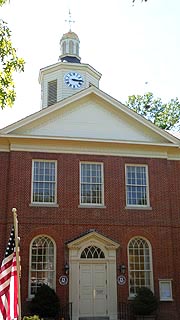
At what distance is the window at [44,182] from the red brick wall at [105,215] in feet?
0.80

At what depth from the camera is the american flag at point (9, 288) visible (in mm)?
7736

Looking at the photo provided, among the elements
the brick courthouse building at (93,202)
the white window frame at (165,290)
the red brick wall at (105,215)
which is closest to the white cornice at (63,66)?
the brick courthouse building at (93,202)

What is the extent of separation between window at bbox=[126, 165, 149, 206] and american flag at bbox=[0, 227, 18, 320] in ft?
39.8

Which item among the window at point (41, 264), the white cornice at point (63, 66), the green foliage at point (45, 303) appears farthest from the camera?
the white cornice at point (63, 66)

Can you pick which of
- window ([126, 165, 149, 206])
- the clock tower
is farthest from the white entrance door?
Answer: the clock tower

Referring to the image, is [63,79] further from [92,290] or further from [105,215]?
[92,290]

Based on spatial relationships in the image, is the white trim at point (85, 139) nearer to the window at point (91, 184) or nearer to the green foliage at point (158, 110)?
the window at point (91, 184)

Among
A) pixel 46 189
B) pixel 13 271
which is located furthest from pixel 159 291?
pixel 13 271

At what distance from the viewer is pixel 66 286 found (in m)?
18.4

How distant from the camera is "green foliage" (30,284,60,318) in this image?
17094mm

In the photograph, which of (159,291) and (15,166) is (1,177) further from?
(159,291)

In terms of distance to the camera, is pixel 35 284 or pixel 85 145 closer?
pixel 35 284

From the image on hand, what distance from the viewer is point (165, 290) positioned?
→ 751 inches

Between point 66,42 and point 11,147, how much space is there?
12.7 meters
